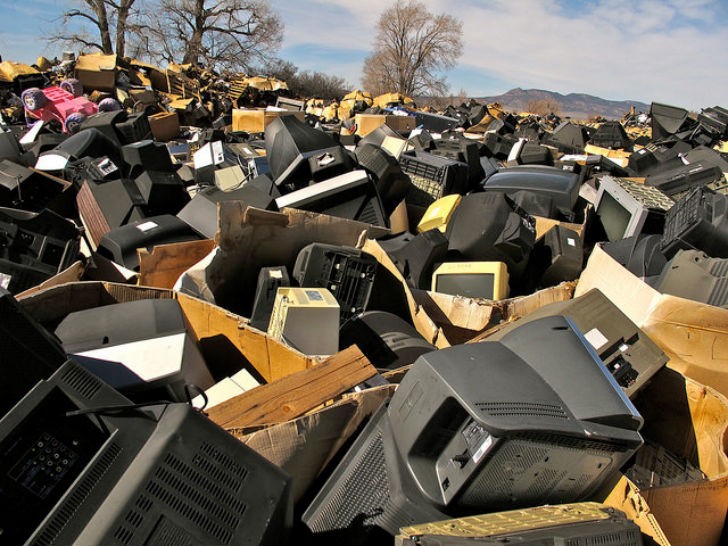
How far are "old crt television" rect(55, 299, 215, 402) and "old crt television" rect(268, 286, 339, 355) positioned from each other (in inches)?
13.6

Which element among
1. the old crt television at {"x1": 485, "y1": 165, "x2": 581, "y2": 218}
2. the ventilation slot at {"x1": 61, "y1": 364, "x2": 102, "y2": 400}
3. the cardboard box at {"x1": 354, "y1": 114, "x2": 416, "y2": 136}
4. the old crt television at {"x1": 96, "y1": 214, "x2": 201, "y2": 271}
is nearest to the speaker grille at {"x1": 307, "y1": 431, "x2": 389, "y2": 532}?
the ventilation slot at {"x1": 61, "y1": 364, "x2": 102, "y2": 400}

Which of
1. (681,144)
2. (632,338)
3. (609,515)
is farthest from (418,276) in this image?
(681,144)

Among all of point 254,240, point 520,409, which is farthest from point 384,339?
point 520,409

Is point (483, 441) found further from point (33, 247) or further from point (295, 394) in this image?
point (33, 247)

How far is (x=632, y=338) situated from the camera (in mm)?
1763

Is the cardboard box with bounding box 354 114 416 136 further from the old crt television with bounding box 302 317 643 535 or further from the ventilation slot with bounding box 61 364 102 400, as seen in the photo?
the ventilation slot with bounding box 61 364 102 400

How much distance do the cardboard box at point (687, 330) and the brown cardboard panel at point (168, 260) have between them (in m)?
2.09

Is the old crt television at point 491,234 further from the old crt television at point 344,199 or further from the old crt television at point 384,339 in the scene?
the old crt television at point 384,339

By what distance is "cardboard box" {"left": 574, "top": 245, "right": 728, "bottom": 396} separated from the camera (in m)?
1.84

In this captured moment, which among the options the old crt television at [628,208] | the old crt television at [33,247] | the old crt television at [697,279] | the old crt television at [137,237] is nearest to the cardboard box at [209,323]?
the old crt television at [33,247]

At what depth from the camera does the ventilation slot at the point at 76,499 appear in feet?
2.71

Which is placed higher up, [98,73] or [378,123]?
[98,73]

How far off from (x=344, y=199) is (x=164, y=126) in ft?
18.9

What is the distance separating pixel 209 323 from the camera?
215cm
